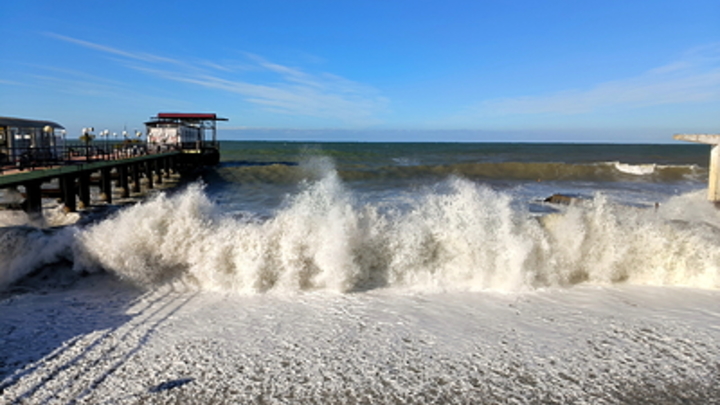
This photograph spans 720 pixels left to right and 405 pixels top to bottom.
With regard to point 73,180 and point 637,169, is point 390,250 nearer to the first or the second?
point 73,180

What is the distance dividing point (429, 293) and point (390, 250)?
3.51ft

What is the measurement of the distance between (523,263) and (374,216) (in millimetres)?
2459

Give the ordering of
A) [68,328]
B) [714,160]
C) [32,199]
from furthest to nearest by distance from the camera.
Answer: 1. [714,160]
2. [32,199]
3. [68,328]

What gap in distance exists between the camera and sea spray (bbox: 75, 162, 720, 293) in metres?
6.82

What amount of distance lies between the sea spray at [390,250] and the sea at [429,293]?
0.02 meters

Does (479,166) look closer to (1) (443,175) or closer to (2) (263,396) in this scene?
(1) (443,175)

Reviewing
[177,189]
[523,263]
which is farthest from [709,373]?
[177,189]

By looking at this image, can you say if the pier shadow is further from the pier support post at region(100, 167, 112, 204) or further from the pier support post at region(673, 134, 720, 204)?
the pier support post at region(673, 134, 720, 204)

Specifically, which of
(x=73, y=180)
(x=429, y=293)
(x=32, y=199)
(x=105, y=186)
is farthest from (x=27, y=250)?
(x=105, y=186)

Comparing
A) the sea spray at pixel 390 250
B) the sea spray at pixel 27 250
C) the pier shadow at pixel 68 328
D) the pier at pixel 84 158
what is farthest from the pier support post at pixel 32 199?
the pier shadow at pixel 68 328

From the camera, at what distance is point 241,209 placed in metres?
16.4

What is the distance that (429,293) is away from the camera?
6.50 meters

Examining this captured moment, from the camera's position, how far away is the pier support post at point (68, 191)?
13.8 metres

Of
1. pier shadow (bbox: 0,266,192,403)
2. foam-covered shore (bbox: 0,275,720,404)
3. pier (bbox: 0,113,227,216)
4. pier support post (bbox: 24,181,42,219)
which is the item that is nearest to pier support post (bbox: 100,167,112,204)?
pier (bbox: 0,113,227,216)
